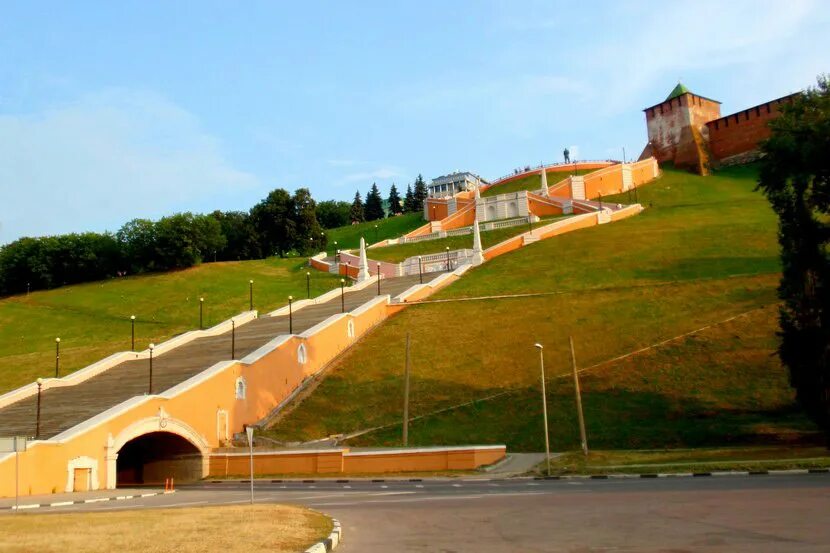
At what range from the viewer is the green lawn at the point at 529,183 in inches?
3824

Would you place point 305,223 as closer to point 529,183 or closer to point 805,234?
point 529,183

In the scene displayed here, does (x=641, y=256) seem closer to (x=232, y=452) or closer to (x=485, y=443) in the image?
(x=485, y=443)

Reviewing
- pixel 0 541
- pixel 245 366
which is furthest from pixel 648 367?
pixel 0 541

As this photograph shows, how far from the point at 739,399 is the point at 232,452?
1963 cm

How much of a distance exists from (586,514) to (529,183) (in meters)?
87.9

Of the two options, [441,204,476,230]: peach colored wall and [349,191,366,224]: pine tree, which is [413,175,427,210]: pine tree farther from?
[441,204,476,230]: peach colored wall

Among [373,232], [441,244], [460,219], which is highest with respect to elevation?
[373,232]

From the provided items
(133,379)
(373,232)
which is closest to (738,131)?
(373,232)

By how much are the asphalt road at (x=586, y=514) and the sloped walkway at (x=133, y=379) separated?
9.55 metres

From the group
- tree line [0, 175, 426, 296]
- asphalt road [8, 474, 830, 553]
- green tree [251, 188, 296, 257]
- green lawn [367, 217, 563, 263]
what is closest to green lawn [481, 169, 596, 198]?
green lawn [367, 217, 563, 263]

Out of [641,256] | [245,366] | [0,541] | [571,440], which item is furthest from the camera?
[641,256]

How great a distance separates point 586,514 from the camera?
42.7 feet

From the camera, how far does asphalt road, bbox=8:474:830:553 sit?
32.7 feet

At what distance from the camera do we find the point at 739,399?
30.6 metres
